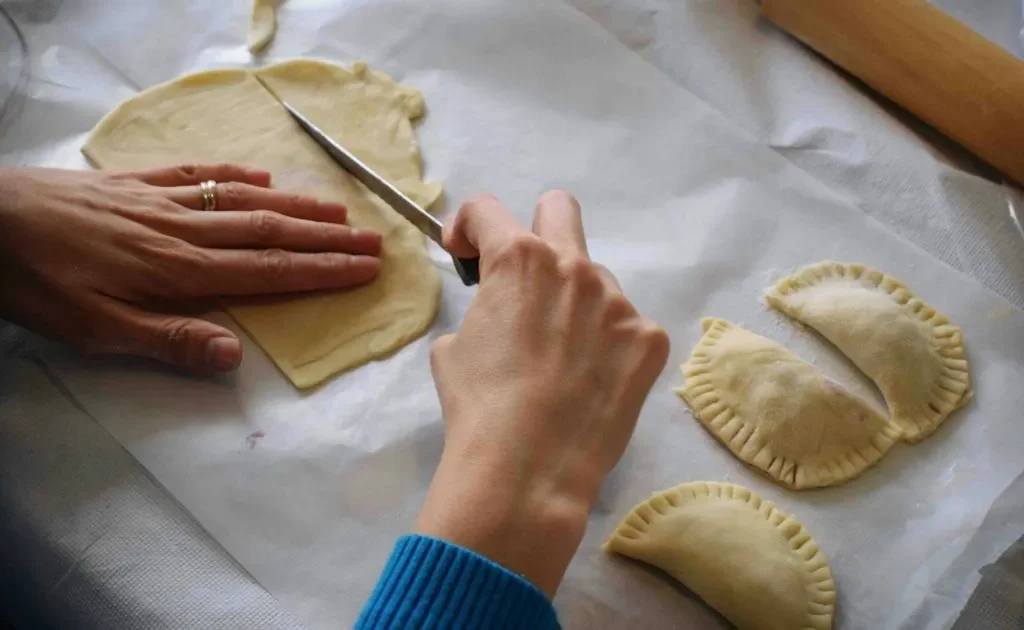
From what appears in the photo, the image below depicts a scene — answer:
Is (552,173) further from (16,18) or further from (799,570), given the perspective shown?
(16,18)

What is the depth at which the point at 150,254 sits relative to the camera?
1.06 metres

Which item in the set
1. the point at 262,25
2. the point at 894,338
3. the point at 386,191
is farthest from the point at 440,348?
the point at 262,25

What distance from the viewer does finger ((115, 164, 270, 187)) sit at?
45.3 inches

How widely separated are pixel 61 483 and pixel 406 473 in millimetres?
391

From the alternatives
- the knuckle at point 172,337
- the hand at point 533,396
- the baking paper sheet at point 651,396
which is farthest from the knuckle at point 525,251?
the knuckle at point 172,337

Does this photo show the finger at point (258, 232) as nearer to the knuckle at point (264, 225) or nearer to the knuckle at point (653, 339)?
the knuckle at point (264, 225)

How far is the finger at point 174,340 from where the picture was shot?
1.03 m

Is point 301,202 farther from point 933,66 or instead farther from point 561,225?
point 933,66

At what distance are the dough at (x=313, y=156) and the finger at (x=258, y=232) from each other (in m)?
0.07

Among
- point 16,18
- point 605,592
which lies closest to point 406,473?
point 605,592

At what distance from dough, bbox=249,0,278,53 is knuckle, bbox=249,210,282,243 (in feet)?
1.48

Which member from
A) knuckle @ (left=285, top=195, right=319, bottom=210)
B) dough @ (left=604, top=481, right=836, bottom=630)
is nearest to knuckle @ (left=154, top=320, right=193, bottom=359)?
knuckle @ (left=285, top=195, right=319, bottom=210)

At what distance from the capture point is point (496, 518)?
76 cm

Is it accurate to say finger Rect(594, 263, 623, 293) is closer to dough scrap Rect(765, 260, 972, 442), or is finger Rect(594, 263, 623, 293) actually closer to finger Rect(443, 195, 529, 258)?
finger Rect(443, 195, 529, 258)
